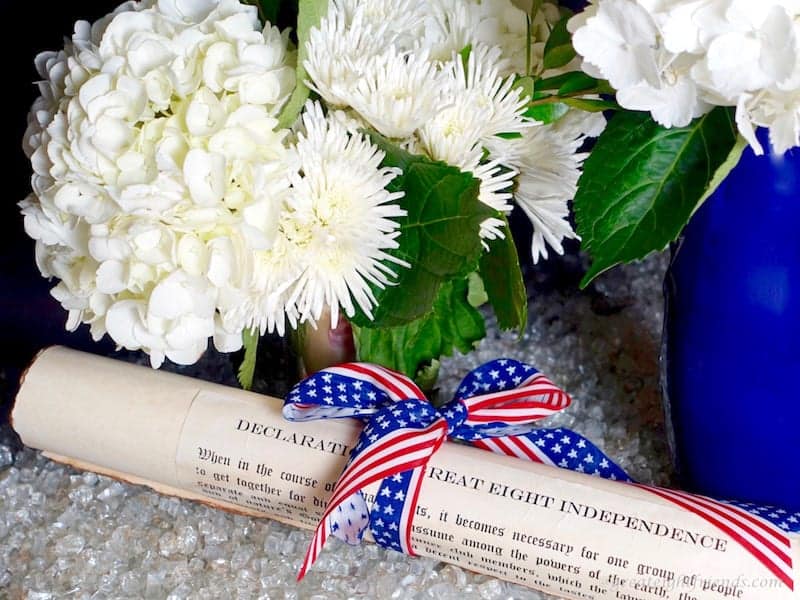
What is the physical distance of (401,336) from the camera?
639 millimetres

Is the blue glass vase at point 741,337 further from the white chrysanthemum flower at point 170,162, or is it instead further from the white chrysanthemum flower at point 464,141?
the white chrysanthemum flower at point 170,162

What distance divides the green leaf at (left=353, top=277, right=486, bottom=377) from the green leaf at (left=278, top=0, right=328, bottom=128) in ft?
0.52

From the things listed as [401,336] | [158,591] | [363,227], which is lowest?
[158,591]

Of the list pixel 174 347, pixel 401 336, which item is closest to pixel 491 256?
pixel 401 336

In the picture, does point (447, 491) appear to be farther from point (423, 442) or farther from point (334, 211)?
point (334, 211)

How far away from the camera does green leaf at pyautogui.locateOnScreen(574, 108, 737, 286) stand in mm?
489

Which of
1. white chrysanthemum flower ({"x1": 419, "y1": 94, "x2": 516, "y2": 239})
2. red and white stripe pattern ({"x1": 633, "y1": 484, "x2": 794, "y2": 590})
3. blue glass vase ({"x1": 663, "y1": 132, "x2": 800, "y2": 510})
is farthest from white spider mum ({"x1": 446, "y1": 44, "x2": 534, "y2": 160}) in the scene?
red and white stripe pattern ({"x1": 633, "y1": 484, "x2": 794, "y2": 590})

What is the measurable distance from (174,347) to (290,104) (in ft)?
0.46

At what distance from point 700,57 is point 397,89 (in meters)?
0.15

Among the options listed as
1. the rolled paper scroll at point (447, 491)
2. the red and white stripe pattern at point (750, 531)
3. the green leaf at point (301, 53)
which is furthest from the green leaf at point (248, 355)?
the red and white stripe pattern at point (750, 531)

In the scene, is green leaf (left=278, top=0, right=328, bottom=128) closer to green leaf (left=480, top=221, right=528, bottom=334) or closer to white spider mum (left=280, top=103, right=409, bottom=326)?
white spider mum (left=280, top=103, right=409, bottom=326)

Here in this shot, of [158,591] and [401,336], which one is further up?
[401,336]

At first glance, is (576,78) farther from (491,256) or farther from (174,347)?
(174,347)

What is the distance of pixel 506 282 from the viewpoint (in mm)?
579
